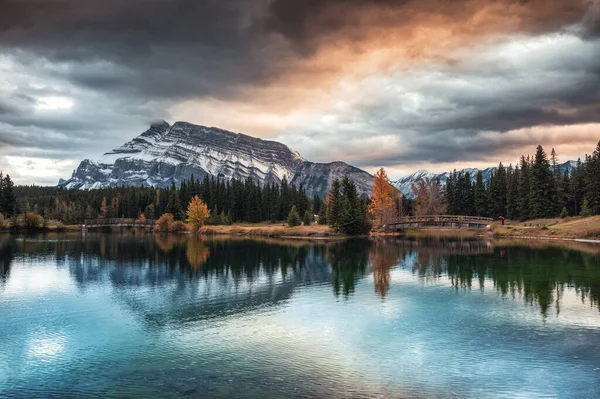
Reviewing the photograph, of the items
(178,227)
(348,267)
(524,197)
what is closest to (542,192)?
(524,197)

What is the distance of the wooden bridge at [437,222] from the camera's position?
402 ft

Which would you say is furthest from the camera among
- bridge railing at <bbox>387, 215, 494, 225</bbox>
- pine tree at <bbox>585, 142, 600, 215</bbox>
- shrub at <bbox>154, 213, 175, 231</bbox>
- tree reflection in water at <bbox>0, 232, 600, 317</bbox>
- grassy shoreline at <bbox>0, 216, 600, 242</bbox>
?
shrub at <bbox>154, 213, 175, 231</bbox>

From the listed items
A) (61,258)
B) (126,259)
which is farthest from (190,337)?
(61,258)

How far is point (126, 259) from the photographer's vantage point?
74.2 metres

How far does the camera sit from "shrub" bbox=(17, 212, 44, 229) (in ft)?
499

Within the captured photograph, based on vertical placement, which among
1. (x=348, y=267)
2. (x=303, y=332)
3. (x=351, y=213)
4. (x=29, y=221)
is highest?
(x=351, y=213)

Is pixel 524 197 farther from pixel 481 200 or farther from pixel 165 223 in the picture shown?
pixel 165 223

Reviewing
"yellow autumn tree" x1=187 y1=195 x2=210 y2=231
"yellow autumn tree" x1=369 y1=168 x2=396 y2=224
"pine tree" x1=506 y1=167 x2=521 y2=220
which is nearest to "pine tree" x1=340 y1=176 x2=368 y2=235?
"yellow autumn tree" x1=369 y1=168 x2=396 y2=224

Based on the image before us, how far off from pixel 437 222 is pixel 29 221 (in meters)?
131

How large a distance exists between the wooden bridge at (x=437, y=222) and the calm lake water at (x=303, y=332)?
6332cm

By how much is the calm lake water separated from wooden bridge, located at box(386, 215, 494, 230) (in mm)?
63317

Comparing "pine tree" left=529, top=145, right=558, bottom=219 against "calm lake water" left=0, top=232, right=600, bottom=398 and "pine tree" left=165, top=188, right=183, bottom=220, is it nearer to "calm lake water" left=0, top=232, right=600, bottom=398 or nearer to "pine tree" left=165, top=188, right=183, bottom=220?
"calm lake water" left=0, top=232, right=600, bottom=398

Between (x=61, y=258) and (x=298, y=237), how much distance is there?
216 feet

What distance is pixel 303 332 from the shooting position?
29734 millimetres
